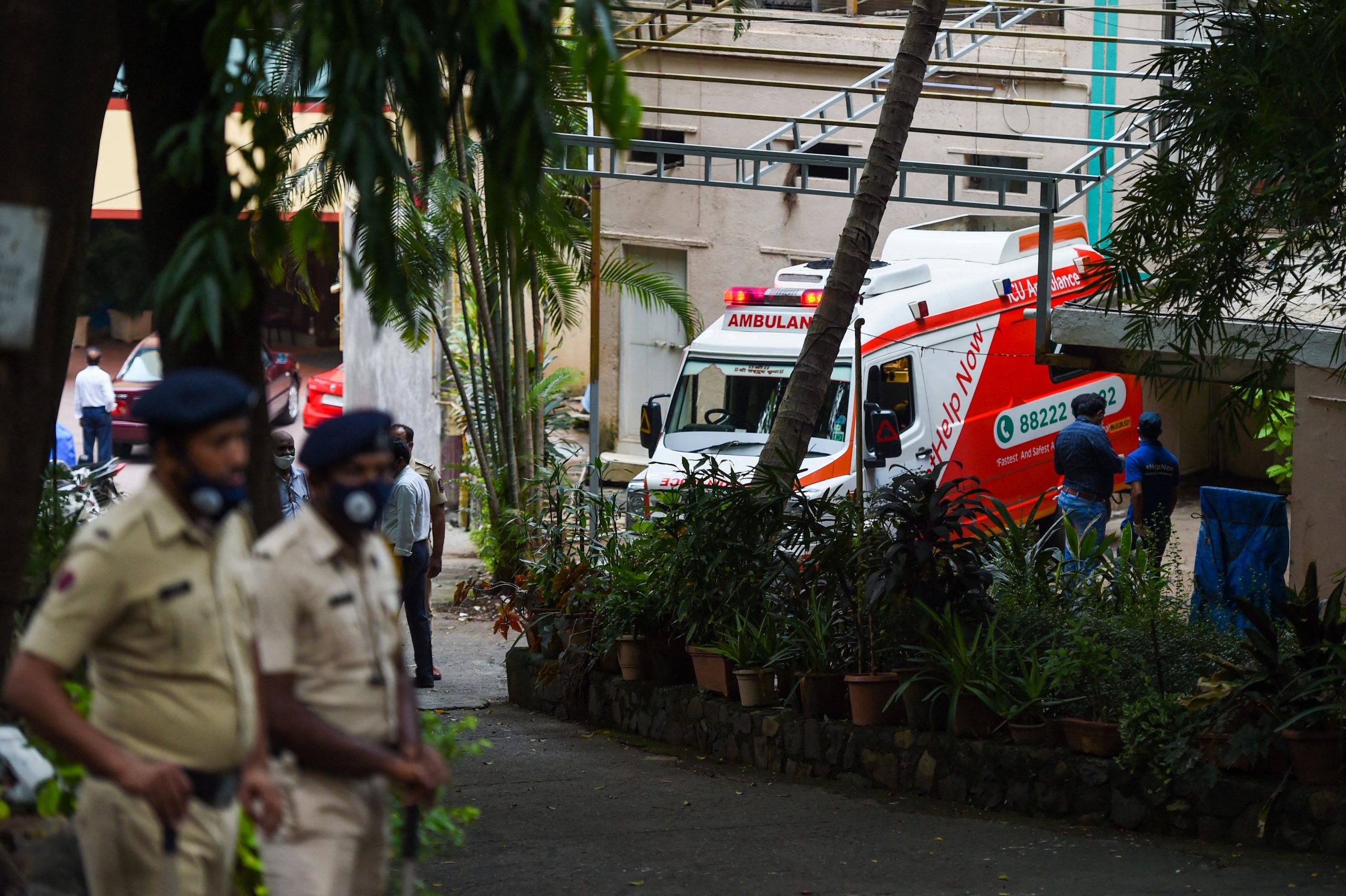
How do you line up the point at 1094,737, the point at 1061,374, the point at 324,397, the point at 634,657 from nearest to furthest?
the point at 1094,737 → the point at 634,657 → the point at 1061,374 → the point at 324,397

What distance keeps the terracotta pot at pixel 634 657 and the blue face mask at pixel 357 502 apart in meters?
6.20

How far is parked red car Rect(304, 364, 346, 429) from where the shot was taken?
22.6 metres

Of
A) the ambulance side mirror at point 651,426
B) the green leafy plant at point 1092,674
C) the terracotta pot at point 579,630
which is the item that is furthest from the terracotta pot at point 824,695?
the ambulance side mirror at point 651,426

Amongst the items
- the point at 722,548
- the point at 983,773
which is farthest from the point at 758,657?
the point at 983,773

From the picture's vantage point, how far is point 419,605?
33.9 feet

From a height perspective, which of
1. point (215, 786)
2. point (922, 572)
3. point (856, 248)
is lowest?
point (215, 786)

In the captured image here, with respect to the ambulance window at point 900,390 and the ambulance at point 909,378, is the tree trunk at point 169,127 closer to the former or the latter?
the ambulance at point 909,378

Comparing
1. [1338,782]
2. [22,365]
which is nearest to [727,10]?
[1338,782]

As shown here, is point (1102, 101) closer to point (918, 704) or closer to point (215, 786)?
point (918, 704)

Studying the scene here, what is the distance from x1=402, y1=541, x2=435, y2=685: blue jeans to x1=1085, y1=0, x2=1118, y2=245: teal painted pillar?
37.9 feet

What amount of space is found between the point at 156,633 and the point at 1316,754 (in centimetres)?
515

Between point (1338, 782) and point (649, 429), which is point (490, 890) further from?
point (649, 429)

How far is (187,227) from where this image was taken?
15.6 ft

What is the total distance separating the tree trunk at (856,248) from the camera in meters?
9.48
